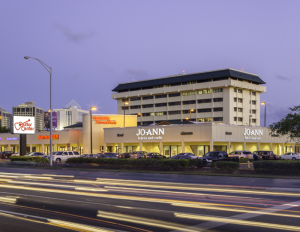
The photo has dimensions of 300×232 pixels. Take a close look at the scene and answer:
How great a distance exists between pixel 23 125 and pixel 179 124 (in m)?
27.3

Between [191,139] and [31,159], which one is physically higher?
[191,139]

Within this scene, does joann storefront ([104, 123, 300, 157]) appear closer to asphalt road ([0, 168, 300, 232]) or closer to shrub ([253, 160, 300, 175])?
shrub ([253, 160, 300, 175])

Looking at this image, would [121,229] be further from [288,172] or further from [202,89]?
[202,89]

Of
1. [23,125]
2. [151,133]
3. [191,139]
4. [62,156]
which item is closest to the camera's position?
[23,125]

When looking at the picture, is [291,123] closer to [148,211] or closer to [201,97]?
[148,211]

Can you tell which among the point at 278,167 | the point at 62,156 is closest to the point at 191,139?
the point at 62,156

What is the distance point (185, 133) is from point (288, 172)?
3531 centimetres

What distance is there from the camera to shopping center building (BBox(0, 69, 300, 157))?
63.3m

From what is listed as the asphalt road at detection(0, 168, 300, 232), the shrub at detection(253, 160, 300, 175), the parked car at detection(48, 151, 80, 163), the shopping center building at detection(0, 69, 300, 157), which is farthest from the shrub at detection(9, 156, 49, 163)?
the asphalt road at detection(0, 168, 300, 232)

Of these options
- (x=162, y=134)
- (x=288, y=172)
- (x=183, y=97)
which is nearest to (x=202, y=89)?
(x=183, y=97)

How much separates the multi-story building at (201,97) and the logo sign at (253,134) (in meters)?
33.5

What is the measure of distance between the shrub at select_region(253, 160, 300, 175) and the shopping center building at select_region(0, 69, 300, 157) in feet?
71.9

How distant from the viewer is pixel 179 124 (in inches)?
2530

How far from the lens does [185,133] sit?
62.0 metres
